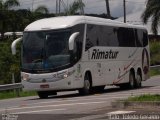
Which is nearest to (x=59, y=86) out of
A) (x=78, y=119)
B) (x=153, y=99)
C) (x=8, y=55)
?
(x=153, y=99)

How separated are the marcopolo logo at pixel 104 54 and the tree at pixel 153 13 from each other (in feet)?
99.5

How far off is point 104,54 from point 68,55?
149 inches

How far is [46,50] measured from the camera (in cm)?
2575

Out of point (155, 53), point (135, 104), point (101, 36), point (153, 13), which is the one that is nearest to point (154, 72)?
point (153, 13)

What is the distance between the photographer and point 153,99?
17125 mm

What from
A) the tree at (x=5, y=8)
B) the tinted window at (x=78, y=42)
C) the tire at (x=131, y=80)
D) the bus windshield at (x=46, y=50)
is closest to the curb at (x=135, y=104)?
the bus windshield at (x=46, y=50)

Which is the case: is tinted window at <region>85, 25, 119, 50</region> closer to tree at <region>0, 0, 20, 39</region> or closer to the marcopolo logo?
the marcopolo logo

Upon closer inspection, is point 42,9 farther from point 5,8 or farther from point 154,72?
point 154,72

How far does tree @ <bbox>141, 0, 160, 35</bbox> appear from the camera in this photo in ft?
197

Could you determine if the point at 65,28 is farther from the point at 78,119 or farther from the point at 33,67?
the point at 78,119

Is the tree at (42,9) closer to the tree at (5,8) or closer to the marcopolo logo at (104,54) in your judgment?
the tree at (5,8)

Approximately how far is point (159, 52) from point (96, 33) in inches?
1443

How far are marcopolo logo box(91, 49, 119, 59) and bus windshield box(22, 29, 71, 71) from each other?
97.1 inches

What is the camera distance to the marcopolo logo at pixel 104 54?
2787cm
